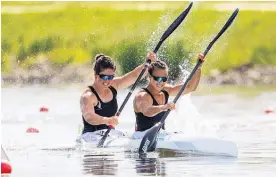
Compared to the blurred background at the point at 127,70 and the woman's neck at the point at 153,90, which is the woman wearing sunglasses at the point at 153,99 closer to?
the woman's neck at the point at 153,90

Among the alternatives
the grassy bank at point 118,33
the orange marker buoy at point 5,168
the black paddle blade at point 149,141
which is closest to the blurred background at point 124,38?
the grassy bank at point 118,33

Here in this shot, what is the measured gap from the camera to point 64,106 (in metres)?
29.3

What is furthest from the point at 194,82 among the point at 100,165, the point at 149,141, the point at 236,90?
the point at 236,90

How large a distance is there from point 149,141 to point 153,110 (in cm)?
45

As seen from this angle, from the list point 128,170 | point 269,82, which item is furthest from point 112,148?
point 269,82

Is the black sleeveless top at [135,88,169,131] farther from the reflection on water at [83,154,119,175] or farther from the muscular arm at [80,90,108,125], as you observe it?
the reflection on water at [83,154,119,175]

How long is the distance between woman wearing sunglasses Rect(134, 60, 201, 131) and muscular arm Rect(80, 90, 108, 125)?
0.55 meters

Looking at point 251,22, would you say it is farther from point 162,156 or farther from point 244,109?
point 162,156

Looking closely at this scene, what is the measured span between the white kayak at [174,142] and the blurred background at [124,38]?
54.0ft

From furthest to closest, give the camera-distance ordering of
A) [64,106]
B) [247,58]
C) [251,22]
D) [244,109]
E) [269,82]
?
[251,22]
[247,58]
[269,82]
[64,106]
[244,109]

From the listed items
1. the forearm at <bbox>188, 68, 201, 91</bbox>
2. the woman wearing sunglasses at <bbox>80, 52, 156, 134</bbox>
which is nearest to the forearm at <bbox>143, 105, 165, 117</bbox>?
the woman wearing sunglasses at <bbox>80, 52, 156, 134</bbox>

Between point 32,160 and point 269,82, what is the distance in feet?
70.5

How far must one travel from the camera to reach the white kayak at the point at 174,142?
1697 centimetres

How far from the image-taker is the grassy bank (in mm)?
39906
